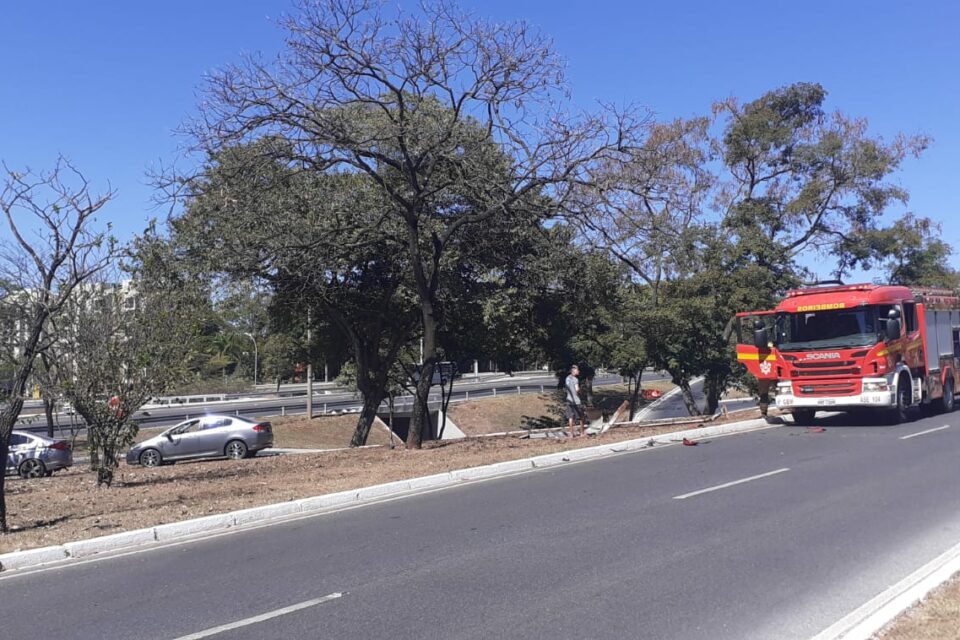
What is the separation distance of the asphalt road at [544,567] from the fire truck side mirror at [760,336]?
7.73 m

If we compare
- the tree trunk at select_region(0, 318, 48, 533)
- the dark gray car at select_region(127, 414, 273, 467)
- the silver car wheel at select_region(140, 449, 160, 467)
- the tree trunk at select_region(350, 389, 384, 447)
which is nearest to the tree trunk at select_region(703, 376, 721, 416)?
the tree trunk at select_region(350, 389, 384, 447)

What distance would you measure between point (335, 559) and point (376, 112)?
11.6 metres

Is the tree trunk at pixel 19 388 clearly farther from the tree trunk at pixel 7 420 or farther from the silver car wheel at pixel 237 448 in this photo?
the silver car wheel at pixel 237 448

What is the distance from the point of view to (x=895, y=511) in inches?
392

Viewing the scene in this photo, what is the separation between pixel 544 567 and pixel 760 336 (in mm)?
13956

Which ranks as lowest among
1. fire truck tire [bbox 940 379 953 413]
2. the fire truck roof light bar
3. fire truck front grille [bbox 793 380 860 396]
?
fire truck tire [bbox 940 379 953 413]

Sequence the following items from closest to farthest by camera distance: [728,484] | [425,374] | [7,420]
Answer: [7,420] < [728,484] < [425,374]

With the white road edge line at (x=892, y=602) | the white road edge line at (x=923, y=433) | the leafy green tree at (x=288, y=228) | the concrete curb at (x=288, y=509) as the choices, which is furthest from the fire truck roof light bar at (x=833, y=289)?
the white road edge line at (x=892, y=602)

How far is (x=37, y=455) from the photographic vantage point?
2320 centimetres

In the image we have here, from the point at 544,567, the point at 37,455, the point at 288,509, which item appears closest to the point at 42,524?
the point at 288,509

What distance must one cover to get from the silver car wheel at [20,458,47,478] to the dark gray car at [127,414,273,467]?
9.26 feet

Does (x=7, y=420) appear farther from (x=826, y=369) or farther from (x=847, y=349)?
(x=847, y=349)

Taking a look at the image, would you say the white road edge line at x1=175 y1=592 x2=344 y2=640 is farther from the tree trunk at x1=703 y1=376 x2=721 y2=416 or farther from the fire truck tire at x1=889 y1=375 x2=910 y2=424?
the tree trunk at x1=703 y1=376 x2=721 y2=416

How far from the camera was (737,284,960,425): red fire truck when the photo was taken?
1936 cm
